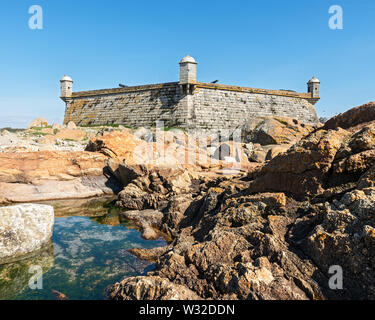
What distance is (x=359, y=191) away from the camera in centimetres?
338

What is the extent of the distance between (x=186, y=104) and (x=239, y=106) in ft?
19.6

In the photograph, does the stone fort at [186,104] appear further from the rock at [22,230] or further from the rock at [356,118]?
the rock at [22,230]

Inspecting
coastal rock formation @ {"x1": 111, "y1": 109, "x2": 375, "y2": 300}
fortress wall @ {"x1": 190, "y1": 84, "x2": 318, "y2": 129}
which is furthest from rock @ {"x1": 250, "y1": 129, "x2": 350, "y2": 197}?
fortress wall @ {"x1": 190, "y1": 84, "x2": 318, "y2": 129}

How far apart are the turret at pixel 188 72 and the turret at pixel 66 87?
14.5 metres

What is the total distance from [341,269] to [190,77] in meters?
23.2

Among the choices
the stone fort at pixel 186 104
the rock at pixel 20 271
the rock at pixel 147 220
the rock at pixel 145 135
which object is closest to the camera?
the rock at pixel 20 271

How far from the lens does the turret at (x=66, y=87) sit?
30.3m

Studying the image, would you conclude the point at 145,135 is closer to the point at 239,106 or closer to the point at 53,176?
the point at 53,176

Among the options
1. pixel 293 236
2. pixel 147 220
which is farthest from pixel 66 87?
pixel 293 236

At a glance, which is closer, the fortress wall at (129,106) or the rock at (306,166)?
the rock at (306,166)

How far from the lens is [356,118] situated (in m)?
5.51

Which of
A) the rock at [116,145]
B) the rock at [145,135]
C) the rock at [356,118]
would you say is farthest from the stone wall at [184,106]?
the rock at [356,118]

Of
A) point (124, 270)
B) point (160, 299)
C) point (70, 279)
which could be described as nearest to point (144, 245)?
point (124, 270)
